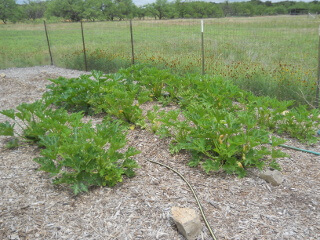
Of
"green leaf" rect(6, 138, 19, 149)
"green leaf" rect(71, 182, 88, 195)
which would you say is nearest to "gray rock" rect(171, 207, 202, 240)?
"green leaf" rect(71, 182, 88, 195)

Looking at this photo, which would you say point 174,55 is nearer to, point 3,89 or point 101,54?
point 101,54

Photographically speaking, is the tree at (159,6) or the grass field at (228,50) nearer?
the grass field at (228,50)

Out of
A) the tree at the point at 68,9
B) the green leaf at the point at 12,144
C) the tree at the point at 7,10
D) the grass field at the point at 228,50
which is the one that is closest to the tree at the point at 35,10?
the tree at the point at 68,9

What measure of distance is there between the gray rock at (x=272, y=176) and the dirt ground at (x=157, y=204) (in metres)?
0.05

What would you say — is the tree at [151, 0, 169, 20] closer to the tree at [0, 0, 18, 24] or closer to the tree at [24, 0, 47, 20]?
the tree at [0, 0, 18, 24]

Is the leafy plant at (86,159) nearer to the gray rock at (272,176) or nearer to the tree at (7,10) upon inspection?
the gray rock at (272,176)

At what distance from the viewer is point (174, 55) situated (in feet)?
29.4

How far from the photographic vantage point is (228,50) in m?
7.77

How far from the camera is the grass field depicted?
6.11m

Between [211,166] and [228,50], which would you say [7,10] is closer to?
[228,50]

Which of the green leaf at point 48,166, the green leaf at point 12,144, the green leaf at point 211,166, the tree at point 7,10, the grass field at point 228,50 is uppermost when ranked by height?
the tree at point 7,10

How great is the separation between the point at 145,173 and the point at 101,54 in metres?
7.93

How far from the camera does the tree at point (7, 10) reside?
3374 centimetres

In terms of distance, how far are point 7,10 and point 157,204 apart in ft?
127
